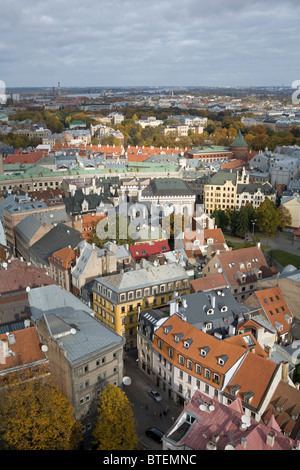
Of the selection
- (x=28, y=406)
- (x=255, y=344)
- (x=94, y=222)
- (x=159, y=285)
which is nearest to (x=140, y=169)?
(x=94, y=222)

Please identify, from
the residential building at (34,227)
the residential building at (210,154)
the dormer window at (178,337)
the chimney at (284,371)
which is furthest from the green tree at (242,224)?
the residential building at (210,154)

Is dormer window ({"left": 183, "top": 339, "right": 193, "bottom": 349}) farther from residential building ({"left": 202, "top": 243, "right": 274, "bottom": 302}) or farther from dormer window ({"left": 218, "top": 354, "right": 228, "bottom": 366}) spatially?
residential building ({"left": 202, "top": 243, "right": 274, "bottom": 302})

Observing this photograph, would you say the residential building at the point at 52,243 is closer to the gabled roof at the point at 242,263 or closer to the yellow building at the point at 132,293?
the yellow building at the point at 132,293

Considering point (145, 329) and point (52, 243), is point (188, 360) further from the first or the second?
point (52, 243)

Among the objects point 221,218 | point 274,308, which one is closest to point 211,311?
point 274,308

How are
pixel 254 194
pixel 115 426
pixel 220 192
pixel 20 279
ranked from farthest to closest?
1. pixel 220 192
2. pixel 254 194
3. pixel 20 279
4. pixel 115 426

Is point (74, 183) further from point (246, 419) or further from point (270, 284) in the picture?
point (246, 419)

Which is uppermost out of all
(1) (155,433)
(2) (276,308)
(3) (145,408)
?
(2) (276,308)
